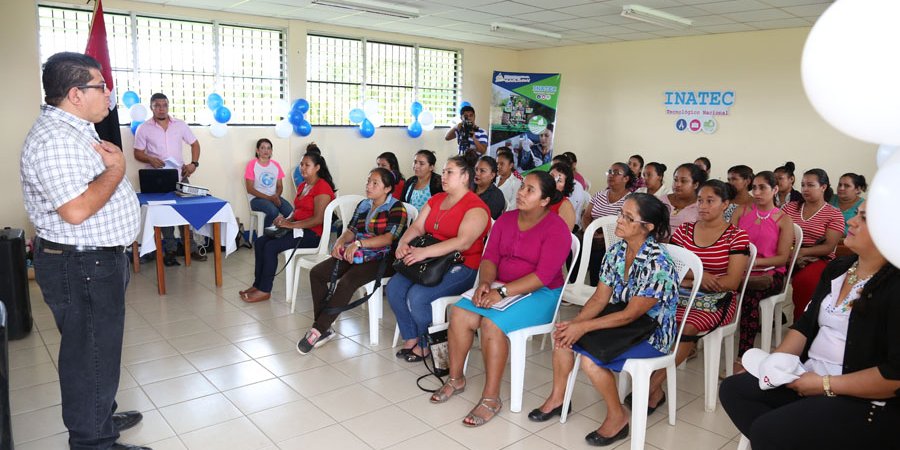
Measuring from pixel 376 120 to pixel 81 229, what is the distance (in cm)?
633

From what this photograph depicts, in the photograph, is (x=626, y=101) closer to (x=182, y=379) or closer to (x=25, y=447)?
(x=182, y=379)

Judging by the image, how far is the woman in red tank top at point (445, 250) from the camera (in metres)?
3.59

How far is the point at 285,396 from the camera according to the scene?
10.5 feet

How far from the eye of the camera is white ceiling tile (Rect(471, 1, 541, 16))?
244 inches

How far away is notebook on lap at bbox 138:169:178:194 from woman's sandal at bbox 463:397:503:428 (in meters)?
3.71

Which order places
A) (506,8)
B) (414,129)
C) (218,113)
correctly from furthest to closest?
(414,129), (218,113), (506,8)

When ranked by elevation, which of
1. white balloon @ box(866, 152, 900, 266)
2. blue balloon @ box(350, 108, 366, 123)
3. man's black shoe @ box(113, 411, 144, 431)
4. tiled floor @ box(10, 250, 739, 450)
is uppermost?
blue balloon @ box(350, 108, 366, 123)

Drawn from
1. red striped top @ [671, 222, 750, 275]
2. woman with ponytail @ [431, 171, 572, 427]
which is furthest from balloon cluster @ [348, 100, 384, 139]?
red striped top @ [671, 222, 750, 275]

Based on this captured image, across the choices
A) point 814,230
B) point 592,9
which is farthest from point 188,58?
point 814,230

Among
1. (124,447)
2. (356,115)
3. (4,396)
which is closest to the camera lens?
(4,396)

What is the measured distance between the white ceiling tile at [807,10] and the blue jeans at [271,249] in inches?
192

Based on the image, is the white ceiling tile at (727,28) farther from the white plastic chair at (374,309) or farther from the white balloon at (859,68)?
the white balloon at (859,68)

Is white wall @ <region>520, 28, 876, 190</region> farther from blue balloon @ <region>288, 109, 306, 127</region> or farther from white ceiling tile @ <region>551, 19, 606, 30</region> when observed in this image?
blue balloon @ <region>288, 109, 306, 127</region>

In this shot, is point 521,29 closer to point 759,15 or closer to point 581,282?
point 759,15
